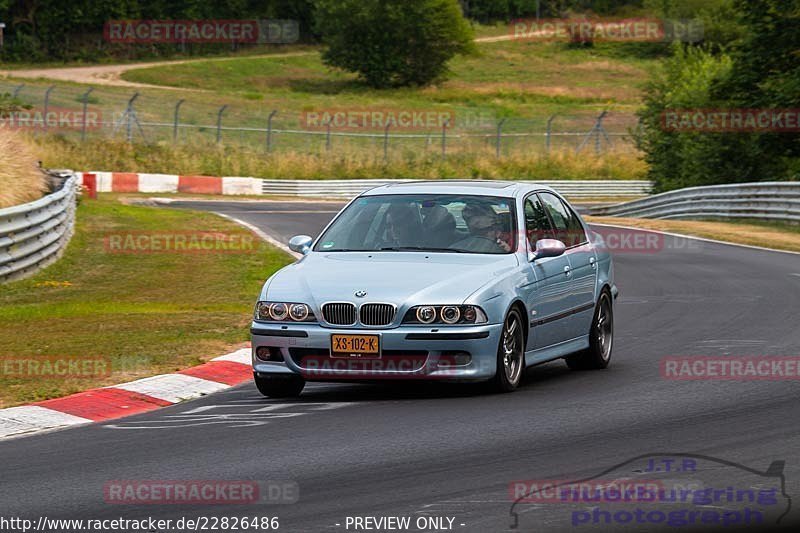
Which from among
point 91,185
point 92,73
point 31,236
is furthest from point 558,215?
point 92,73

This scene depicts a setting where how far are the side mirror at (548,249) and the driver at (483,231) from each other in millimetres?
214

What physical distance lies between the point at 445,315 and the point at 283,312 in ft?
3.69

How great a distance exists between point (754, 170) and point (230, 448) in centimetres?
3269

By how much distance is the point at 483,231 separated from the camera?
34.2 feet

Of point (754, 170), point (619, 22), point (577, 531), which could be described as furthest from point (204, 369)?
point (619, 22)

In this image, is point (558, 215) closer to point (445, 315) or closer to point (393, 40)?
point (445, 315)

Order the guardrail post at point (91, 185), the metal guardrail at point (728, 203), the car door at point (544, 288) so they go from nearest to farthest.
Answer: the car door at point (544, 288), the metal guardrail at point (728, 203), the guardrail post at point (91, 185)

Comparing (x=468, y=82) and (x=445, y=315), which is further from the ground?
(x=468, y=82)

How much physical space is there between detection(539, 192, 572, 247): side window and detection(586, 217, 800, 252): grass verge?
14471 mm

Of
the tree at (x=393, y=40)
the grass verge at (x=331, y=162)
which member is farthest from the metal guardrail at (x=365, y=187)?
the tree at (x=393, y=40)

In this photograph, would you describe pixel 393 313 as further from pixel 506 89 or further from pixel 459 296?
pixel 506 89

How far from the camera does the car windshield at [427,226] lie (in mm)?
10328

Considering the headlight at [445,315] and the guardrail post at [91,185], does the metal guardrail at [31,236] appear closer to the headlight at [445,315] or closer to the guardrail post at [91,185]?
the headlight at [445,315]

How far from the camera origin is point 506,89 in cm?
9494
